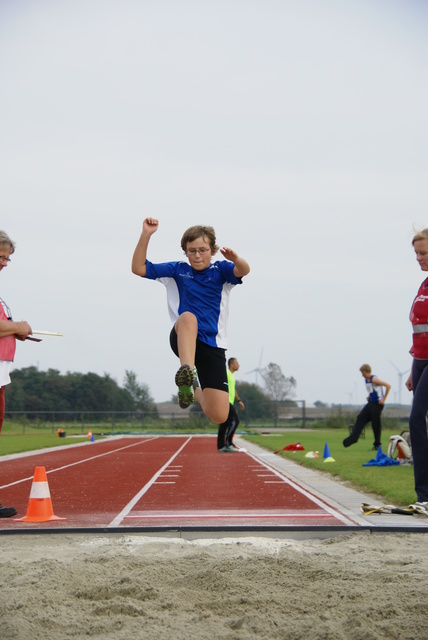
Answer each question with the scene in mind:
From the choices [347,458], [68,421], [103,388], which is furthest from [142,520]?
[103,388]

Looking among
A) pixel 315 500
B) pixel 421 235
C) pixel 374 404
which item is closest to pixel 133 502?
pixel 315 500

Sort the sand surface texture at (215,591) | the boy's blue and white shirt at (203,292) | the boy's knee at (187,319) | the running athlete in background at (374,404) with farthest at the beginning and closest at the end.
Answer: the running athlete in background at (374,404), the boy's blue and white shirt at (203,292), the boy's knee at (187,319), the sand surface texture at (215,591)

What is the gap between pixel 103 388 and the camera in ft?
239

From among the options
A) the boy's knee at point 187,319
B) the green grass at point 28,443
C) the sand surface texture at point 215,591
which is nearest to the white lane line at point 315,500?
the sand surface texture at point 215,591

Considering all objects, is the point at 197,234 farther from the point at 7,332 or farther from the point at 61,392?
the point at 61,392

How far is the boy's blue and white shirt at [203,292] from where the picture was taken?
19.4ft

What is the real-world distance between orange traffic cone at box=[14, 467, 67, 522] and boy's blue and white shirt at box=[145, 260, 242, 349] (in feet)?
6.00

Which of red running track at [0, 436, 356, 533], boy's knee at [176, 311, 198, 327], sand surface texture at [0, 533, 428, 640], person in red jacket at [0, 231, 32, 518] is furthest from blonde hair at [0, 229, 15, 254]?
sand surface texture at [0, 533, 428, 640]

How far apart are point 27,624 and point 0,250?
3645 mm

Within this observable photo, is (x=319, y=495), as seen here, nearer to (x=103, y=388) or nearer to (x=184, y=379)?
(x=184, y=379)

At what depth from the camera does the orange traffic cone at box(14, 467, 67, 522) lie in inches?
252

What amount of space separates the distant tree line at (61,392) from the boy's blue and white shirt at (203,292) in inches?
Answer: 2476

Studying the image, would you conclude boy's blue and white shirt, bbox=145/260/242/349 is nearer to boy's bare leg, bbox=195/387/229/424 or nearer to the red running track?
boy's bare leg, bbox=195/387/229/424

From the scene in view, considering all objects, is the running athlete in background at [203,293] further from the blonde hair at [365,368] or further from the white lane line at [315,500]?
the blonde hair at [365,368]
